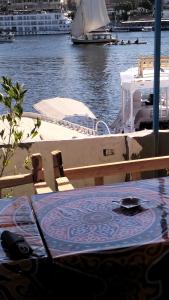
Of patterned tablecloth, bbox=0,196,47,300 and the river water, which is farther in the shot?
the river water

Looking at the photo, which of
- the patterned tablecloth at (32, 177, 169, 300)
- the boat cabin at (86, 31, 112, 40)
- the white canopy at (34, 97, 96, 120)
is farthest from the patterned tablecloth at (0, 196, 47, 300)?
the boat cabin at (86, 31, 112, 40)

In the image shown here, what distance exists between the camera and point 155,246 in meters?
2.21

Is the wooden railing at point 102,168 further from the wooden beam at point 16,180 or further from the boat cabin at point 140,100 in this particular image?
the boat cabin at point 140,100

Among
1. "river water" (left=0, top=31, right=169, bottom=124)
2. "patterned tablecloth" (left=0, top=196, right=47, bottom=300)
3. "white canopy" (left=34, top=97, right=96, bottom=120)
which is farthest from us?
"river water" (left=0, top=31, right=169, bottom=124)

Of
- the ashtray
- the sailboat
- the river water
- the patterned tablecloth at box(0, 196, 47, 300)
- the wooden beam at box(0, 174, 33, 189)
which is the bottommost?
the river water

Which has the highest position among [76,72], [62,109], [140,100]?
[140,100]

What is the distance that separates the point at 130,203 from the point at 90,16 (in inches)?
3378

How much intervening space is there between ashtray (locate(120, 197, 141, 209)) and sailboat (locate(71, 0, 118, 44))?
8352 centimetres

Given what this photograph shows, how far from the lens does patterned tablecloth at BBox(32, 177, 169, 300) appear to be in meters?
2.16

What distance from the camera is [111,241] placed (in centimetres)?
225

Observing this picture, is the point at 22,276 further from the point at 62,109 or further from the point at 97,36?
the point at 97,36

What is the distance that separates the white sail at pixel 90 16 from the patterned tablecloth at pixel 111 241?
8357cm

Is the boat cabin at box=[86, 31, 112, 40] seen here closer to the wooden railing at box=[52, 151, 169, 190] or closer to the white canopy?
the white canopy

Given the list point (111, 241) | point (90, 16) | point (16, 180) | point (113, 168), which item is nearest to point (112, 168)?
point (113, 168)
